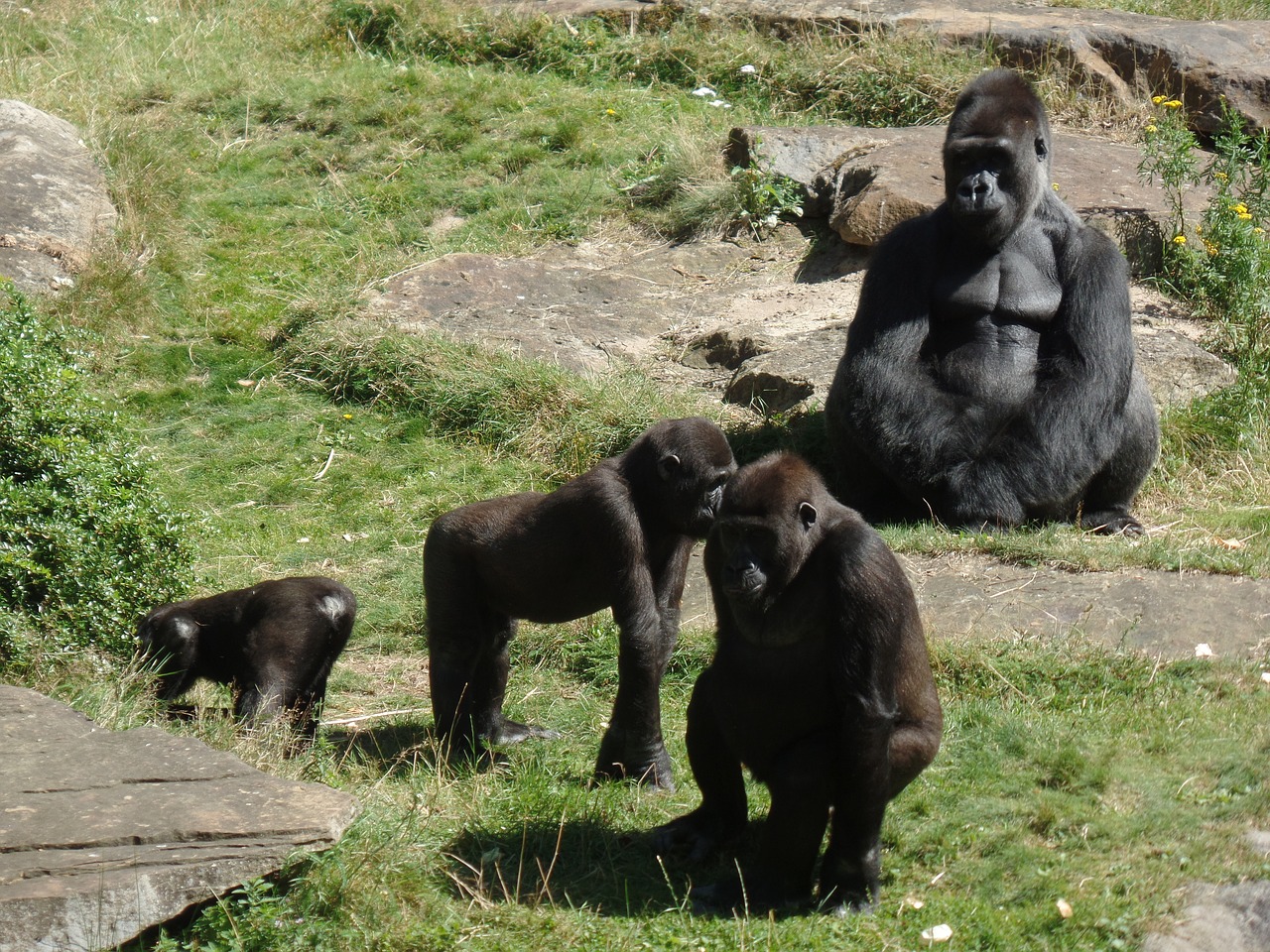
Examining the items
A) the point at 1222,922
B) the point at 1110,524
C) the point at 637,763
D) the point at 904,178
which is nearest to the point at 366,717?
the point at 637,763

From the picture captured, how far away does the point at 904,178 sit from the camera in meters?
9.87

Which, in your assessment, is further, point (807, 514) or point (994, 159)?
point (994, 159)

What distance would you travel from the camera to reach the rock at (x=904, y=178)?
9.52 m

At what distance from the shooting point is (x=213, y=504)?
8047 millimetres

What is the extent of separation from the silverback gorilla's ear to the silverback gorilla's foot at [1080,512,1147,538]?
11.7 feet

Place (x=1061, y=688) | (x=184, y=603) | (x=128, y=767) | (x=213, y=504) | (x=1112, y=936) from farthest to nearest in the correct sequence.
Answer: (x=213, y=504) < (x=184, y=603) < (x=1061, y=688) < (x=128, y=767) < (x=1112, y=936)

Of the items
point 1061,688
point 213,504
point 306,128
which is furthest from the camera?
point 306,128

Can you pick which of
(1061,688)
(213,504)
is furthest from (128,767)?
(213,504)

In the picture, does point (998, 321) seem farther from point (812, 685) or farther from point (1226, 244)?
point (812, 685)

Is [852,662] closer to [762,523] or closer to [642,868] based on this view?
[762,523]

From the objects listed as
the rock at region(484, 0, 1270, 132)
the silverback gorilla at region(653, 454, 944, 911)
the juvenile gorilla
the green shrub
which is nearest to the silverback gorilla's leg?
the green shrub

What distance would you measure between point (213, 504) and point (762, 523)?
494 cm

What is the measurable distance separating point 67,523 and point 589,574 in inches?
82.1

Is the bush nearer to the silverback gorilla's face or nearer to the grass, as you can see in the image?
the grass
